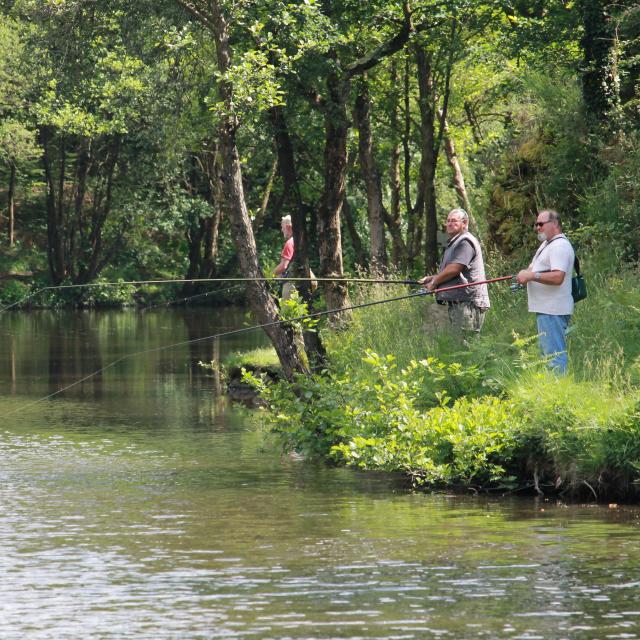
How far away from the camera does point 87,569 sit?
7.90m

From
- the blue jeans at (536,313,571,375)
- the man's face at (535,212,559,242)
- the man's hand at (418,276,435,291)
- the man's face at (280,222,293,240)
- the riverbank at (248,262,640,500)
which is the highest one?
the man's face at (280,222,293,240)

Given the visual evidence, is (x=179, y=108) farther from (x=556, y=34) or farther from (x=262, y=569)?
(x=262, y=569)

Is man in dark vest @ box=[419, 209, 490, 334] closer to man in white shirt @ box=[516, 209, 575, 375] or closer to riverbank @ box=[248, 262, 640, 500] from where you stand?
riverbank @ box=[248, 262, 640, 500]

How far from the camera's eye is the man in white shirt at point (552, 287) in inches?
439

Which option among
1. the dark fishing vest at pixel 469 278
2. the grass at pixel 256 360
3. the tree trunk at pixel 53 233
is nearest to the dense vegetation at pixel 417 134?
the dark fishing vest at pixel 469 278

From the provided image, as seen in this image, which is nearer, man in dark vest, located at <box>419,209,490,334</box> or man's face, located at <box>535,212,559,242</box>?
man's face, located at <box>535,212,559,242</box>

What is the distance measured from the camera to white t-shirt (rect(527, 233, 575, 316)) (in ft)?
36.6

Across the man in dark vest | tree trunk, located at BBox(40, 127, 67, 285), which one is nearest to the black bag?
the man in dark vest

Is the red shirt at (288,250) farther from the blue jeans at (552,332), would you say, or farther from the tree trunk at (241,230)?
the blue jeans at (552,332)

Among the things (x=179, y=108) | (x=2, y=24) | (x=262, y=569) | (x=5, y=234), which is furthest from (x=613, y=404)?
(x=5, y=234)

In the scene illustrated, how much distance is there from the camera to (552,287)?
1132 centimetres

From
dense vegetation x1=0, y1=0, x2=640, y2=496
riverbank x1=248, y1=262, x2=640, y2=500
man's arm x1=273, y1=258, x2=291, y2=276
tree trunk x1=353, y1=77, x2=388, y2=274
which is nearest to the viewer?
riverbank x1=248, y1=262, x2=640, y2=500

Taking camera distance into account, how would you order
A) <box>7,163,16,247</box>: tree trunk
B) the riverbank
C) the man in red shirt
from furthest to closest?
<box>7,163,16,247</box>: tree trunk → the man in red shirt → the riverbank

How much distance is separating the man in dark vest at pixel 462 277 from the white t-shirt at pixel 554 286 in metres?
1.00
